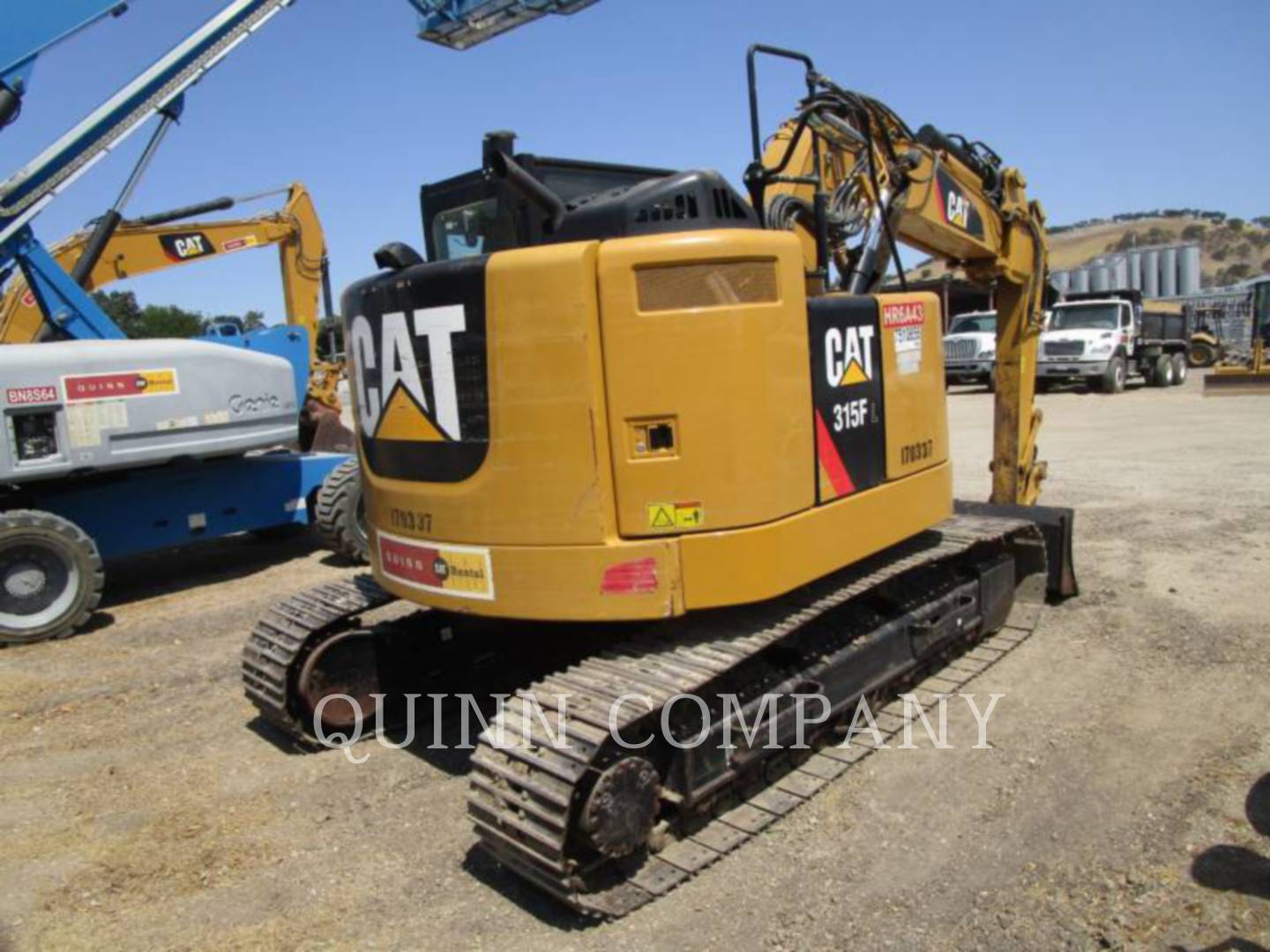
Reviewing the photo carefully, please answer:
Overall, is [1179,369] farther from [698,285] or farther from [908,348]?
[698,285]

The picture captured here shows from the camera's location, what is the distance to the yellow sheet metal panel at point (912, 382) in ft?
14.6

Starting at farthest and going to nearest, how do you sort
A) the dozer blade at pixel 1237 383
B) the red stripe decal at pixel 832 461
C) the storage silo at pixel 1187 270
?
the storage silo at pixel 1187 270
the dozer blade at pixel 1237 383
the red stripe decal at pixel 832 461

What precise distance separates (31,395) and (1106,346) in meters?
21.8

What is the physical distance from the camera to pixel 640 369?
3516 mm

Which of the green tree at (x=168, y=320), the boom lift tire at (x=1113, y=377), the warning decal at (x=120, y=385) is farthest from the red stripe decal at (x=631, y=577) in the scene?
the green tree at (x=168, y=320)

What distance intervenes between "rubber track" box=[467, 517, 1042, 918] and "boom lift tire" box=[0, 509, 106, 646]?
4898mm

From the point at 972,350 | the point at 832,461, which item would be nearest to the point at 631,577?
the point at 832,461

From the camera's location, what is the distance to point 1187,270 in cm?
4809

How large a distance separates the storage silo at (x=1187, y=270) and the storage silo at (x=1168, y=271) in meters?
0.20

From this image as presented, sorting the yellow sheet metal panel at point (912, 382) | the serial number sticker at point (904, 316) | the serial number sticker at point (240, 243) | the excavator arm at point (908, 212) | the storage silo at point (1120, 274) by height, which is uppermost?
the storage silo at point (1120, 274)

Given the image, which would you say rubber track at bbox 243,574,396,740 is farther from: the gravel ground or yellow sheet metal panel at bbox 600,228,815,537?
yellow sheet metal panel at bbox 600,228,815,537

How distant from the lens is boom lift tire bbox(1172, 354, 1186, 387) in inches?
983

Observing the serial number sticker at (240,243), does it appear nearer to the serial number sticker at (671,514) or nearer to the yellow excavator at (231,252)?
the yellow excavator at (231,252)

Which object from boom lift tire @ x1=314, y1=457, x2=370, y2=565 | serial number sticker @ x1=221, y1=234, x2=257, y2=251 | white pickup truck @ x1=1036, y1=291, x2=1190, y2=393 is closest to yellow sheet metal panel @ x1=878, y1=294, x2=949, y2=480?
boom lift tire @ x1=314, y1=457, x2=370, y2=565
